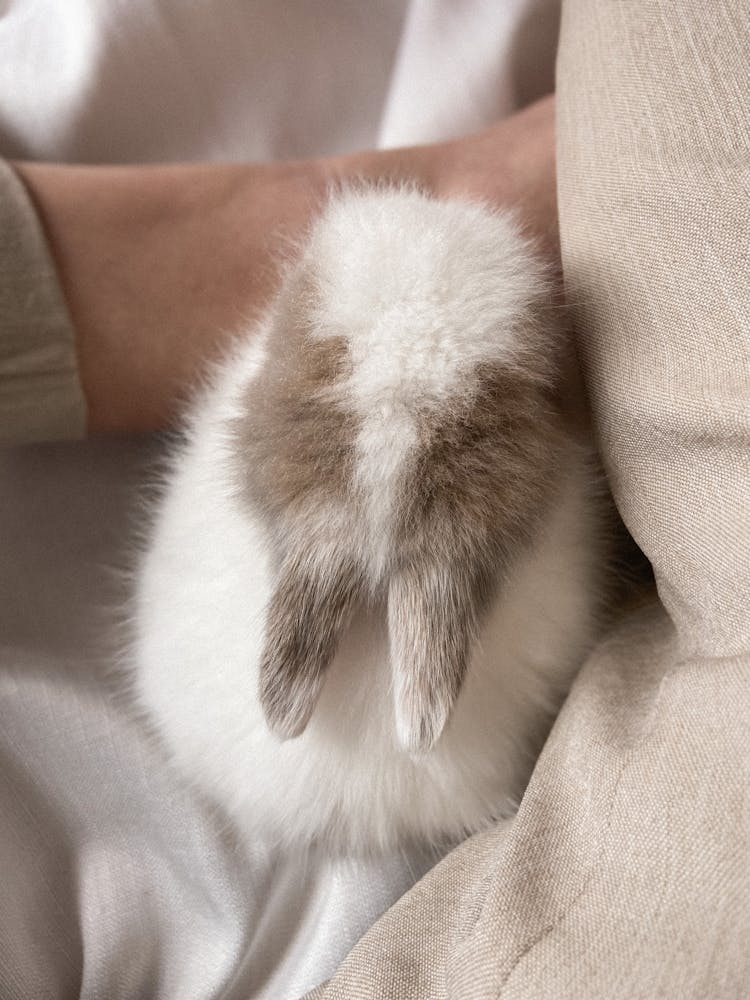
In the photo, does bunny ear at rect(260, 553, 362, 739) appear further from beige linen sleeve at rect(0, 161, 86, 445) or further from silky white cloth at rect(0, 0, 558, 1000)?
beige linen sleeve at rect(0, 161, 86, 445)

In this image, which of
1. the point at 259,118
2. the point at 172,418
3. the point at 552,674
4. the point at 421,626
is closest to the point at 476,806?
the point at 552,674

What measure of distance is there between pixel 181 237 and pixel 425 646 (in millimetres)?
534

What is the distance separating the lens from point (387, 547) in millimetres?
599

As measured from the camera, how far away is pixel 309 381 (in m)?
0.61

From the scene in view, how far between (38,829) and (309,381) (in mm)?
457

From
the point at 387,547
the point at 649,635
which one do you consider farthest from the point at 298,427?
the point at 649,635

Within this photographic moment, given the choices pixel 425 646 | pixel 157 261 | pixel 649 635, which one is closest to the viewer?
pixel 425 646

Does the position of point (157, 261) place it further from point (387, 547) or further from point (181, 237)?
point (387, 547)

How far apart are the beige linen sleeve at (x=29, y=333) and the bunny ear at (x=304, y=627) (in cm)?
37

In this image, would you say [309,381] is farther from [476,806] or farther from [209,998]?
[209,998]

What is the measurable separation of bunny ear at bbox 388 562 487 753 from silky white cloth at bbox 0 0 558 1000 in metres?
0.26

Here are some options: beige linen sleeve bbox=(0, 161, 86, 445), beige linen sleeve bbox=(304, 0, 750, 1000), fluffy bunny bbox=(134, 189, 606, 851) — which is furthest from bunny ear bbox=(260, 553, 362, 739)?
beige linen sleeve bbox=(0, 161, 86, 445)

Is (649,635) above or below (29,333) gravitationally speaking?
below

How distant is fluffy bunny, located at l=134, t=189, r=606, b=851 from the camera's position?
0.59 metres
